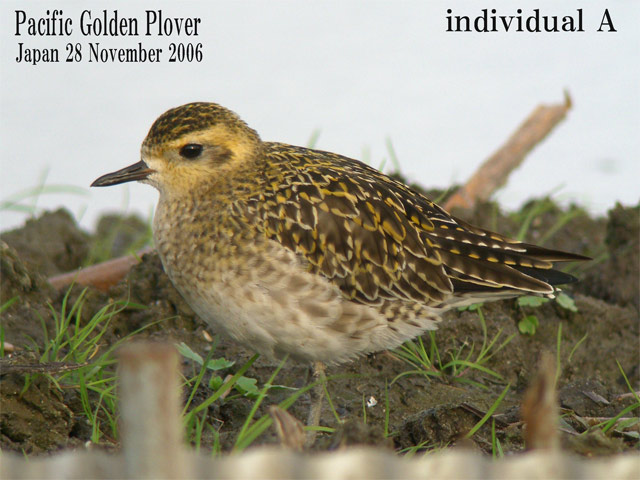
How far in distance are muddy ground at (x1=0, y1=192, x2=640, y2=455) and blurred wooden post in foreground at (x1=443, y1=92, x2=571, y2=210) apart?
65cm

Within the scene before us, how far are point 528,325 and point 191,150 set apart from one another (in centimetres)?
284

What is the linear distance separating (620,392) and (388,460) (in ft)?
12.2

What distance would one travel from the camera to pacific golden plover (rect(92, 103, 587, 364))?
17.6 feet

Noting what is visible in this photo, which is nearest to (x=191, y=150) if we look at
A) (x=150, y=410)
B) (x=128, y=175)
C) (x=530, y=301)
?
(x=128, y=175)

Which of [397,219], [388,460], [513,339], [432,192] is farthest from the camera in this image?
[432,192]

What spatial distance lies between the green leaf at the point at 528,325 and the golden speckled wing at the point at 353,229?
51.4 inches

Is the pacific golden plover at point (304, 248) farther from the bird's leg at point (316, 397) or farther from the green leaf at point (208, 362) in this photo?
the green leaf at point (208, 362)

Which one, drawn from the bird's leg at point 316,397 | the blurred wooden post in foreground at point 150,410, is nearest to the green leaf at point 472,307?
the bird's leg at point 316,397

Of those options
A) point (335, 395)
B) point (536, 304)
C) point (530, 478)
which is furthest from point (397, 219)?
point (530, 478)

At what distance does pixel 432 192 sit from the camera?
9.05 meters

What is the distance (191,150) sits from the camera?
19.1 ft

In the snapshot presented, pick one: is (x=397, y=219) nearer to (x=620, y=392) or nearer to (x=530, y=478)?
(x=620, y=392)

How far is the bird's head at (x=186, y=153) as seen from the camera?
5781 millimetres

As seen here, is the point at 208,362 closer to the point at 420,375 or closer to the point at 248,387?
the point at 248,387
